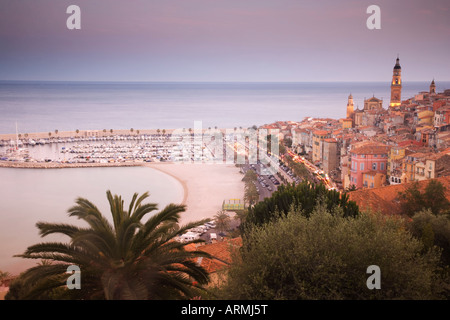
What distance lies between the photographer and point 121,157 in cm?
3180

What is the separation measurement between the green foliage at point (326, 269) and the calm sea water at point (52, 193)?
9063mm

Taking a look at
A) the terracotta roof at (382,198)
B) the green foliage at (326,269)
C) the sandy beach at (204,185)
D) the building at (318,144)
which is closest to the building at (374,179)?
the sandy beach at (204,185)

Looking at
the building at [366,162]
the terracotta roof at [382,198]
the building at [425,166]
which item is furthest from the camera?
the building at [366,162]

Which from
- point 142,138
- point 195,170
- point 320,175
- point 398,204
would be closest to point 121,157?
point 195,170

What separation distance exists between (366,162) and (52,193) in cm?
1597

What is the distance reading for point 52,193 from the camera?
20.5 metres

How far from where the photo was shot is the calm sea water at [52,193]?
1337cm

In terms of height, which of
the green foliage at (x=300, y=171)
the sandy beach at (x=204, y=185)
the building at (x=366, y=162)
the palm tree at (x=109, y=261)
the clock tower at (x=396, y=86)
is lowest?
the sandy beach at (x=204, y=185)

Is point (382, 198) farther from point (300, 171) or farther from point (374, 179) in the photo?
point (300, 171)

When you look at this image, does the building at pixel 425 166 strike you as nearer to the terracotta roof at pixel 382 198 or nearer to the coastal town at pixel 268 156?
the coastal town at pixel 268 156

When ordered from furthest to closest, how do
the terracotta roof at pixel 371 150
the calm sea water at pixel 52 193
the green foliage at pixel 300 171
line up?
the green foliage at pixel 300 171
the terracotta roof at pixel 371 150
the calm sea water at pixel 52 193

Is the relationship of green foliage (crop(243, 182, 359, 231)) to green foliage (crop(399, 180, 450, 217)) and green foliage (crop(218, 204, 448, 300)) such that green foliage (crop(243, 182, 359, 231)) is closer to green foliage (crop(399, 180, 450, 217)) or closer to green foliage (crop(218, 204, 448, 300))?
green foliage (crop(218, 204, 448, 300))

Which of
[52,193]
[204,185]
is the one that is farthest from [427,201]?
[52,193]
